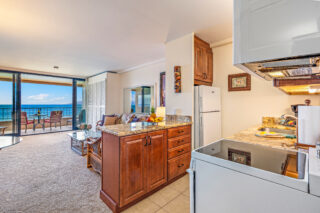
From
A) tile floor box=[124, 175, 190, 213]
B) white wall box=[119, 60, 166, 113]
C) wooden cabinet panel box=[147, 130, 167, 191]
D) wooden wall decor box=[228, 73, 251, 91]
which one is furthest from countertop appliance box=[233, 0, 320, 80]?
white wall box=[119, 60, 166, 113]

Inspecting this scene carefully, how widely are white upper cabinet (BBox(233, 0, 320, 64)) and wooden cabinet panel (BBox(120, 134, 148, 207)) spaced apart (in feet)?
4.66

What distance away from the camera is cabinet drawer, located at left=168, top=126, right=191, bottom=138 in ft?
7.74

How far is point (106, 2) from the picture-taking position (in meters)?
1.90

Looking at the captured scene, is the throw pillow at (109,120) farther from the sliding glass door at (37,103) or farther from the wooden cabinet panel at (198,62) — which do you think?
the wooden cabinet panel at (198,62)

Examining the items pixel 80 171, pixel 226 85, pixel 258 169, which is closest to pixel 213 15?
pixel 226 85

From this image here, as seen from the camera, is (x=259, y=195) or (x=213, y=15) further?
(x=213, y=15)

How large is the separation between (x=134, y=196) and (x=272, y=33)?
6.64 feet

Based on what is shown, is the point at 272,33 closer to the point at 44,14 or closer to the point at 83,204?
the point at 83,204

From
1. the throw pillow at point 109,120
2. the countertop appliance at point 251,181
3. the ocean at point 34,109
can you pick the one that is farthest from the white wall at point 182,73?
the ocean at point 34,109

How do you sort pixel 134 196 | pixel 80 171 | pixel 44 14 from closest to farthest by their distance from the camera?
pixel 134 196, pixel 44 14, pixel 80 171

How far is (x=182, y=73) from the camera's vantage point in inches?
113

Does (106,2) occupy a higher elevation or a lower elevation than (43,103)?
higher

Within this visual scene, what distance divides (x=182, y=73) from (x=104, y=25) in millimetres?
1571

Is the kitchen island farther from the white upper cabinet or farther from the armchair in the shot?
the white upper cabinet
